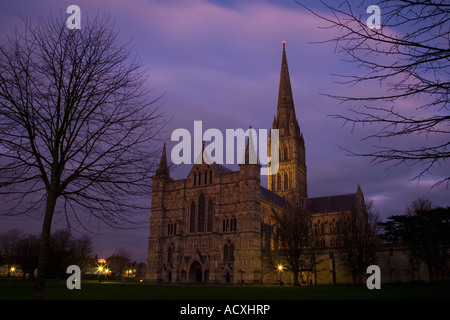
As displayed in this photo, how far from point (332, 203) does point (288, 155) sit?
1621cm

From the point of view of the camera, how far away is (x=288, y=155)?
87250 millimetres

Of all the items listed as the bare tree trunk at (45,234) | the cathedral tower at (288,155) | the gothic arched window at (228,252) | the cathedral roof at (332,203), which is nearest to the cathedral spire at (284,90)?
the cathedral tower at (288,155)

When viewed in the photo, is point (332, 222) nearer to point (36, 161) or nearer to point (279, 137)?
point (279, 137)

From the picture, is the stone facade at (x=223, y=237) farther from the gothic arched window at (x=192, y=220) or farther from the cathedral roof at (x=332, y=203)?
the cathedral roof at (x=332, y=203)

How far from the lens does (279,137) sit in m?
89.5

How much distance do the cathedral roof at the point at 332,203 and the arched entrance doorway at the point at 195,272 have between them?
29701mm

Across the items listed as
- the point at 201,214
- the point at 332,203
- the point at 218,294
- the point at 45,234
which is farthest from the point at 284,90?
the point at 45,234

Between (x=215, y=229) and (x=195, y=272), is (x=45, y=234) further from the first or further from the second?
(x=195, y=272)

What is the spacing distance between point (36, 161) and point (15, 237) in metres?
104

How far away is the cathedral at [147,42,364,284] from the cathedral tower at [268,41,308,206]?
13.7 meters

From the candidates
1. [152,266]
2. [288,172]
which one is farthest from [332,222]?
[152,266]

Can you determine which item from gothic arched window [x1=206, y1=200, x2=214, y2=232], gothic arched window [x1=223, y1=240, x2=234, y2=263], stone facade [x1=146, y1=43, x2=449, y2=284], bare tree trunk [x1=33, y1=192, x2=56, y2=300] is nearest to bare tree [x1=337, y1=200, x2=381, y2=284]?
stone facade [x1=146, y1=43, x2=449, y2=284]

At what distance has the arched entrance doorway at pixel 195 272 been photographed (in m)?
56.6

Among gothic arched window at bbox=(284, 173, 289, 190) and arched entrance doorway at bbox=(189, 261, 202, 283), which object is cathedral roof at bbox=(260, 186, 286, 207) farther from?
arched entrance doorway at bbox=(189, 261, 202, 283)
